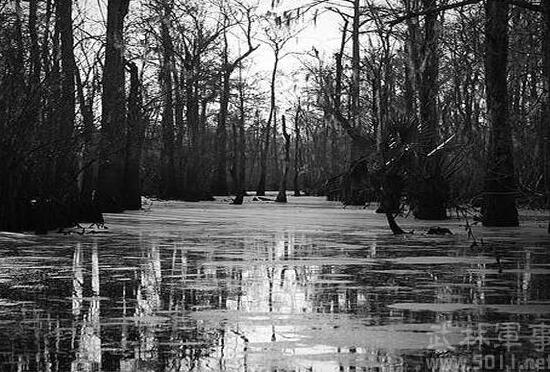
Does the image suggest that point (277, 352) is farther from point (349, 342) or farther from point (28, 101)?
point (28, 101)

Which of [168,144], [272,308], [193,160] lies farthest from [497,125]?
[193,160]

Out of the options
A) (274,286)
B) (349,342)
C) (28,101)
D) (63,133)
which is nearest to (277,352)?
(349,342)

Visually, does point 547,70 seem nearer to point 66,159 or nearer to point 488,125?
point 488,125

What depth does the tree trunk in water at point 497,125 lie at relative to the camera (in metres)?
16.2

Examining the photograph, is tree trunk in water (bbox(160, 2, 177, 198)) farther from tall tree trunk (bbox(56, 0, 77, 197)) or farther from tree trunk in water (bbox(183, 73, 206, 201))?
tall tree trunk (bbox(56, 0, 77, 197))

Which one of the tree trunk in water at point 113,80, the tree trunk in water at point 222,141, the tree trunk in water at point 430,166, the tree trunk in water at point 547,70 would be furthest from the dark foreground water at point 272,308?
the tree trunk in water at point 222,141

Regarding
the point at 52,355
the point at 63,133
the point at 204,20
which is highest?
the point at 204,20

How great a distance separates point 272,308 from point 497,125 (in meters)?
11.7

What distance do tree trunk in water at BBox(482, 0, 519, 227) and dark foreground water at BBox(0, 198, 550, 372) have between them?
552 cm

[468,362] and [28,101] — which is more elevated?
[28,101]

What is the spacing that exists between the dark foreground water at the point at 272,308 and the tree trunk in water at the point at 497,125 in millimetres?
5520

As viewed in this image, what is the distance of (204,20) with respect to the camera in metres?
45.7

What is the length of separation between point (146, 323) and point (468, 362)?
1973mm

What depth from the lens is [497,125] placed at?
16.4 meters
